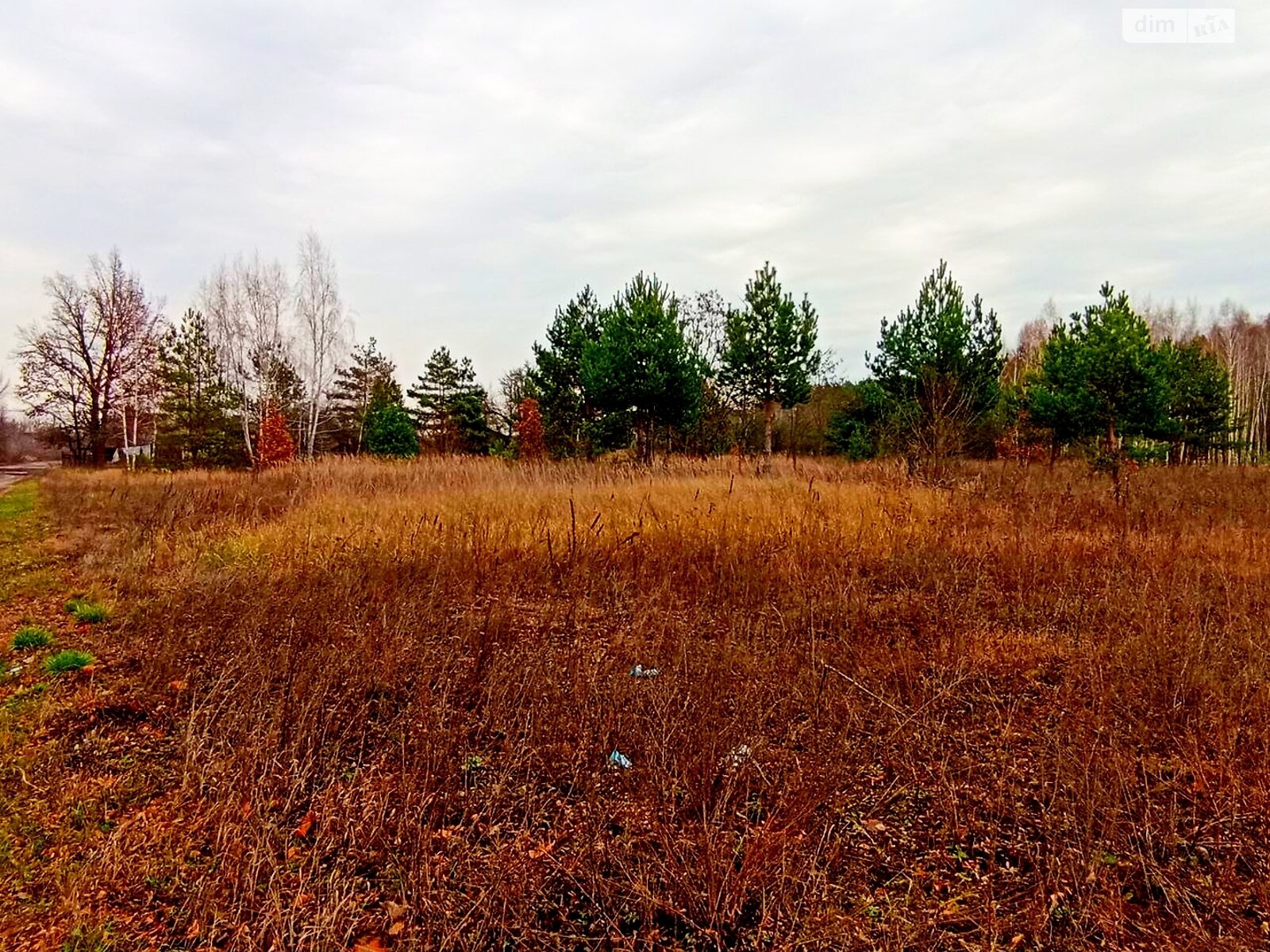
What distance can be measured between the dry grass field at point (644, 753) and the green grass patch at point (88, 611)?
0.22ft

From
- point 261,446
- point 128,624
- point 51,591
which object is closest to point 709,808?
point 128,624

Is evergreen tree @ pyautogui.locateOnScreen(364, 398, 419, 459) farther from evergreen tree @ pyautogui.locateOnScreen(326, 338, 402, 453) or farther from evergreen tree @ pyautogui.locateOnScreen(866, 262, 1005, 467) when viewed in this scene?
evergreen tree @ pyautogui.locateOnScreen(866, 262, 1005, 467)

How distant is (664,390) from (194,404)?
73.8 ft

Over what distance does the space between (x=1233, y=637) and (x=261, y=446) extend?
86.9 feet

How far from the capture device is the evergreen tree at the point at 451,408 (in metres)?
28.9

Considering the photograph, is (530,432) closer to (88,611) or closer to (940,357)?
(940,357)

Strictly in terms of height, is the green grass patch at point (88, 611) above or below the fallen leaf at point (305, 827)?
above

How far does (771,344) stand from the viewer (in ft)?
55.4

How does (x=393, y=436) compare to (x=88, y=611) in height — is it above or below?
above

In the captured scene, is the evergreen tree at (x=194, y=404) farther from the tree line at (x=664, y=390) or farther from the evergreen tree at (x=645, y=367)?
the evergreen tree at (x=645, y=367)

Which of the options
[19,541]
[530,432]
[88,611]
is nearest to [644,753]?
[88,611]

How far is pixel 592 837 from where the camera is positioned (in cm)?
216

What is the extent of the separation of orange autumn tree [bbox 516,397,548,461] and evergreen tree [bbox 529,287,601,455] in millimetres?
399

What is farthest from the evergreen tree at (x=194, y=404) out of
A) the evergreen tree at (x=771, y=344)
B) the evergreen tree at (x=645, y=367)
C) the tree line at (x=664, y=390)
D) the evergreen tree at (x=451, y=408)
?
the evergreen tree at (x=771, y=344)
